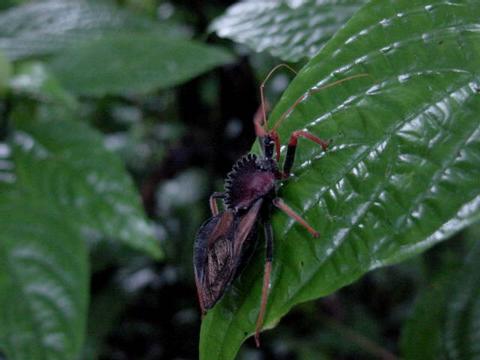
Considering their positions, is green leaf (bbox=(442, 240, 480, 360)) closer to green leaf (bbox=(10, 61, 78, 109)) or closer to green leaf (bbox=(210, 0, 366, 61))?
green leaf (bbox=(210, 0, 366, 61))

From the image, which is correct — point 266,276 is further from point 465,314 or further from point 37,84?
point 37,84

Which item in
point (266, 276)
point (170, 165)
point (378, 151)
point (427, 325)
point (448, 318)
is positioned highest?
point (378, 151)

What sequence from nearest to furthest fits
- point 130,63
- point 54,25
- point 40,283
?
point 40,283, point 130,63, point 54,25

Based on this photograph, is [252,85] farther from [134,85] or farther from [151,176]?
[134,85]

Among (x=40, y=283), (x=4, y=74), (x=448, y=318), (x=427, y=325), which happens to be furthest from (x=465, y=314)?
(x=4, y=74)

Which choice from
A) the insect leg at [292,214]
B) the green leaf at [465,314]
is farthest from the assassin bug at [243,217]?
the green leaf at [465,314]

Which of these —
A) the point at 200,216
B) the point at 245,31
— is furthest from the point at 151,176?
the point at 245,31
